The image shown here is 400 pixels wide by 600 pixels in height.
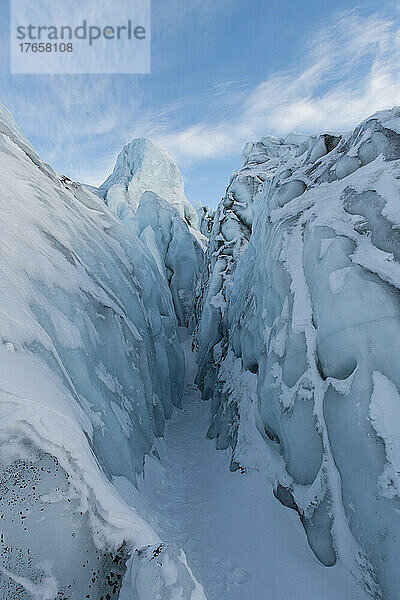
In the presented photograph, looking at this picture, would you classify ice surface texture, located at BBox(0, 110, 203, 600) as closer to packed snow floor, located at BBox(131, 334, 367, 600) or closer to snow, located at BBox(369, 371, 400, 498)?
packed snow floor, located at BBox(131, 334, 367, 600)

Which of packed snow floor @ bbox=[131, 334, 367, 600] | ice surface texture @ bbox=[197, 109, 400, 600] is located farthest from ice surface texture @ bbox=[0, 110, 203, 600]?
ice surface texture @ bbox=[197, 109, 400, 600]

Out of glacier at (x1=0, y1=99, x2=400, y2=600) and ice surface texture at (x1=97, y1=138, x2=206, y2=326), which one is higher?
ice surface texture at (x1=97, y1=138, x2=206, y2=326)

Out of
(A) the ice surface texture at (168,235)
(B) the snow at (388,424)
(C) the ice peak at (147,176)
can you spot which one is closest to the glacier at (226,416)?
(B) the snow at (388,424)

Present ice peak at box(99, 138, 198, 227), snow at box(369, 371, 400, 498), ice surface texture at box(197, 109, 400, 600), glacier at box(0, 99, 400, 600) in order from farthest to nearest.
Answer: ice peak at box(99, 138, 198, 227)
ice surface texture at box(197, 109, 400, 600)
snow at box(369, 371, 400, 498)
glacier at box(0, 99, 400, 600)

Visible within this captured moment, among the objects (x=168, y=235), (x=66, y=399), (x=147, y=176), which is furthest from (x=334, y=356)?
(x=147, y=176)

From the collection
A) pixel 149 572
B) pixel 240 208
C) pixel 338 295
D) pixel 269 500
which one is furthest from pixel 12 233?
pixel 240 208

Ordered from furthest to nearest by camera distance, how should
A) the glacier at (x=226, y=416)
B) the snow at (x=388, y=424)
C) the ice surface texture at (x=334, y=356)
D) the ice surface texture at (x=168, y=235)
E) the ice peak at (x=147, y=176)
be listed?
the ice peak at (x=147, y=176) → the ice surface texture at (x=168, y=235) → the ice surface texture at (x=334, y=356) → the snow at (x=388, y=424) → the glacier at (x=226, y=416)

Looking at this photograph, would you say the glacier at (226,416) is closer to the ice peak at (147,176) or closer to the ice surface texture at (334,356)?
the ice surface texture at (334,356)
